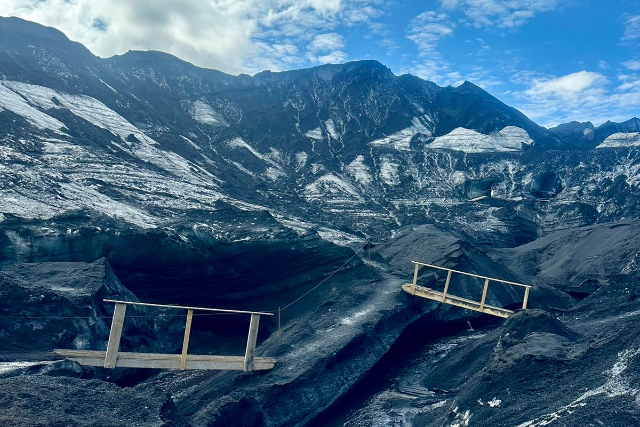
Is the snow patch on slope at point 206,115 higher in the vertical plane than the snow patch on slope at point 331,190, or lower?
higher

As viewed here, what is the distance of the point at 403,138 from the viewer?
51062 millimetres

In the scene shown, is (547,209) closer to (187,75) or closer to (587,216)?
(587,216)

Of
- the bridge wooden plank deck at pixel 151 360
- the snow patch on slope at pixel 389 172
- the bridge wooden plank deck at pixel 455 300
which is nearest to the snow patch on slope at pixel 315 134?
the snow patch on slope at pixel 389 172

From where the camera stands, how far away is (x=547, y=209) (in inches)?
1355

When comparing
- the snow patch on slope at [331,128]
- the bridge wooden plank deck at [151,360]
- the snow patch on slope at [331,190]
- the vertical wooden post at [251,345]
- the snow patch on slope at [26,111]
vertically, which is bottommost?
the bridge wooden plank deck at [151,360]

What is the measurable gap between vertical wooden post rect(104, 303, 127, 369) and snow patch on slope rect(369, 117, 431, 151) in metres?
41.7

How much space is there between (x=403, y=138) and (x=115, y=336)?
45209 mm

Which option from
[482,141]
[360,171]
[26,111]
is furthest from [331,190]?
[26,111]

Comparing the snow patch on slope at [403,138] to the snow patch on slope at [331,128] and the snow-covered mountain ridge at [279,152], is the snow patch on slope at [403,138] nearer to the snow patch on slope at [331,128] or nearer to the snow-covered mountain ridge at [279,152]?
the snow-covered mountain ridge at [279,152]

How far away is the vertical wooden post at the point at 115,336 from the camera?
29.2 feet

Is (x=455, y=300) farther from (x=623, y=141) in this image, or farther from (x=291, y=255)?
(x=623, y=141)

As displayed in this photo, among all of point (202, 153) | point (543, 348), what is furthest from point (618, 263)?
point (202, 153)

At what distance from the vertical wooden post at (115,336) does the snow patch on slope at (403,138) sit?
137ft

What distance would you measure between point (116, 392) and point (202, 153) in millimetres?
32669
